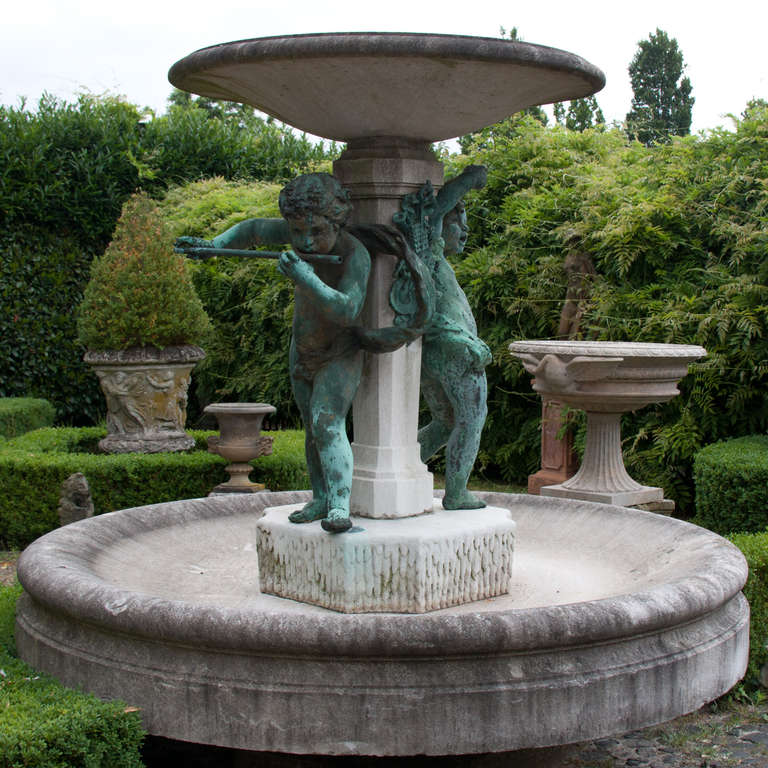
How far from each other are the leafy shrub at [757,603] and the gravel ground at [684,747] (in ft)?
0.68

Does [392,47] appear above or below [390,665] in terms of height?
above

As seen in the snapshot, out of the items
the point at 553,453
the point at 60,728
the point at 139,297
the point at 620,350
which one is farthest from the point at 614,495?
the point at 60,728

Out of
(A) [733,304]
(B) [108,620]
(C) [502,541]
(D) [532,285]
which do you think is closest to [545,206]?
(D) [532,285]

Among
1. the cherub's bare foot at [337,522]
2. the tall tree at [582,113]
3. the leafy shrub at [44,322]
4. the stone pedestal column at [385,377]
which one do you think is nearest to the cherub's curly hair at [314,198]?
the stone pedestal column at [385,377]

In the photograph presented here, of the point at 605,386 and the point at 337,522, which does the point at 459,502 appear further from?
the point at 605,386

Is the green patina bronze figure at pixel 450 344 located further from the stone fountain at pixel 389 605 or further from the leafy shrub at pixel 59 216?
the leafy shrub at pixel 59 216

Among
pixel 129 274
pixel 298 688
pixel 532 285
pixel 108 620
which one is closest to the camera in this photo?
pixel 298 688

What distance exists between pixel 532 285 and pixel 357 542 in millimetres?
5780

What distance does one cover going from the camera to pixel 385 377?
395 centimetres

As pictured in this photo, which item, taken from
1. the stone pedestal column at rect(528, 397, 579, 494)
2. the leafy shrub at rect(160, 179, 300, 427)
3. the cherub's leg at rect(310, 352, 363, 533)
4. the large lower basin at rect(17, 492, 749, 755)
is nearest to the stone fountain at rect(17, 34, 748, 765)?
the large lower basin at rect(17, 492, 749, 755)

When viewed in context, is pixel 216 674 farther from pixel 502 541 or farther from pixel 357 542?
pixel 502 541

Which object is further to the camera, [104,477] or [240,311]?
[240,311]

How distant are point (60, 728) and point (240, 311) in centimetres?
955

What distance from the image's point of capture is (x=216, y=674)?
295 centimetres
